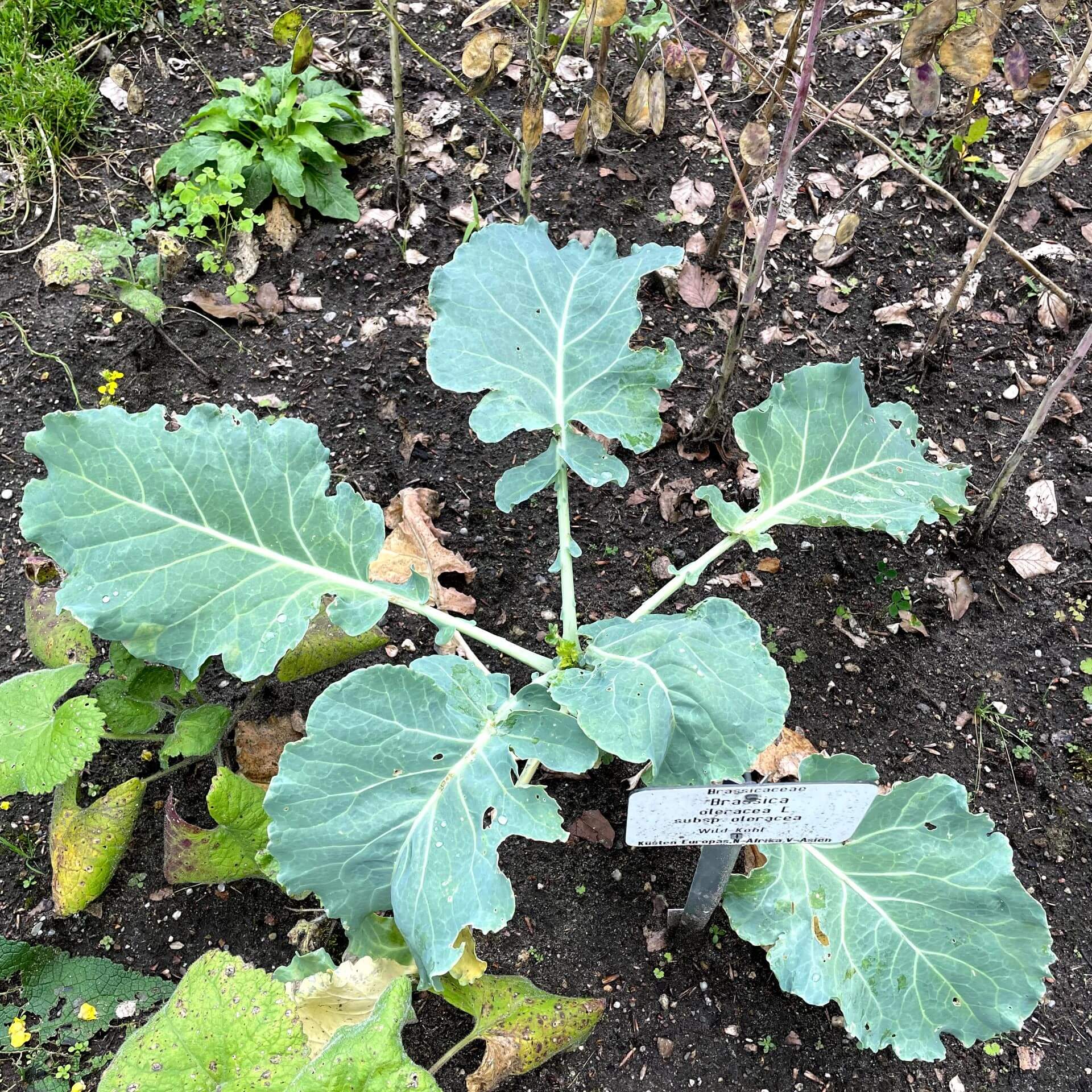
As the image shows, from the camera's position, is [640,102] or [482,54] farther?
[640,102]

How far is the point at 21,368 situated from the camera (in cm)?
288

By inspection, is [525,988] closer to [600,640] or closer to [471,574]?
[600,640]

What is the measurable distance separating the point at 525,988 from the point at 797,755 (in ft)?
3.03

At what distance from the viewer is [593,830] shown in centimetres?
223

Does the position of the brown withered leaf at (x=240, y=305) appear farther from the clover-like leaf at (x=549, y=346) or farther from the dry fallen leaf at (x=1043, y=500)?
the dry fallen leaf at (x=1043, y=500)

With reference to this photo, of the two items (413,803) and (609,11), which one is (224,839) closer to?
(413,803)

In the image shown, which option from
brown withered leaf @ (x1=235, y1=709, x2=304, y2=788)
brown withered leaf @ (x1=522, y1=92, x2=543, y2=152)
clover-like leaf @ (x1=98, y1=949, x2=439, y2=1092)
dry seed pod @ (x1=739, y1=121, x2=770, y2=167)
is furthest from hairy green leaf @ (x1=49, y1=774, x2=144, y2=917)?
dry seed pod @ (x1=739, y1=121, x2=770, y2=167)

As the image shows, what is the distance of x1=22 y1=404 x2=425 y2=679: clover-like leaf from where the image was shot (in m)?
1.79

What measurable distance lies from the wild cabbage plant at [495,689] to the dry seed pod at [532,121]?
0.51m

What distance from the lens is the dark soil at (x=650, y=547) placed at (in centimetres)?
205

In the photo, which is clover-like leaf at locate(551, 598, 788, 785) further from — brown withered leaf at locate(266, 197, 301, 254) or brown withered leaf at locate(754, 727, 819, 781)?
brown withered leaf at locate(266, 197, 301, 254)

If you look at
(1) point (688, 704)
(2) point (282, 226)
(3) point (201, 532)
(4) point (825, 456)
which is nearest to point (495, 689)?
(1) point (688, 704)

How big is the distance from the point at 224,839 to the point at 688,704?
3.39 ft

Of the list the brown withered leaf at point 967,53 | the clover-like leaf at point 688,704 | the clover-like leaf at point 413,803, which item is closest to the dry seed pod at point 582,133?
the brown withered leaf at point 967,53
